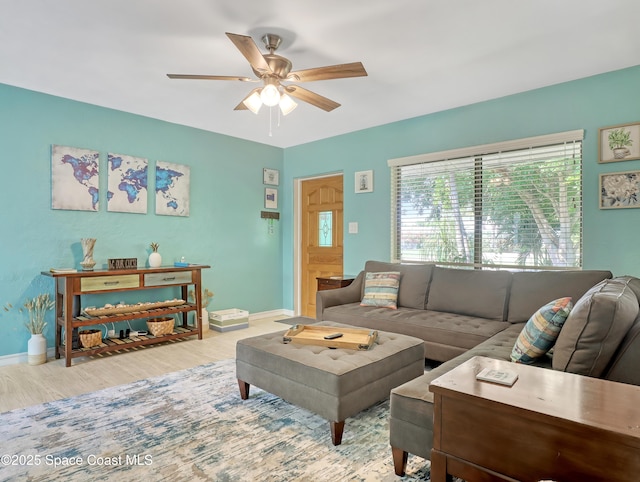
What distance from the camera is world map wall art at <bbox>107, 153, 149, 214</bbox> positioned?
3.95 metres

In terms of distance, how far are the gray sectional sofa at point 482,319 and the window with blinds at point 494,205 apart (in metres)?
0.35

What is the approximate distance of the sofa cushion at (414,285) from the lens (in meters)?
3.70

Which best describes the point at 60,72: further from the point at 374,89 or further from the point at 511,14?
the point at 511,14

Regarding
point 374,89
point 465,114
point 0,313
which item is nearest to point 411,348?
point 374,89

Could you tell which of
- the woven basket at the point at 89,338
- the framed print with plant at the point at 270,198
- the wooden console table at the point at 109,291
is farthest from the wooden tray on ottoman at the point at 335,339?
the framed print with plant at the point at 270,198

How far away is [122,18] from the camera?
2285 mm

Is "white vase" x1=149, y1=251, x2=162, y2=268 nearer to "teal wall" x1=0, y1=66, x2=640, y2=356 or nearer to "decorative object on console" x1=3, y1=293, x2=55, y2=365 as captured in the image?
"teal wall" x1=0, y1=66, x2=640, y2=356

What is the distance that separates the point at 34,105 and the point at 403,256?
4005mm

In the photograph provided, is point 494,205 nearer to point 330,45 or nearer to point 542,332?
point 542,332

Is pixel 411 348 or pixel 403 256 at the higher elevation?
pixel 403 256

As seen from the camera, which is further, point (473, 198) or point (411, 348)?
point (473, 198)

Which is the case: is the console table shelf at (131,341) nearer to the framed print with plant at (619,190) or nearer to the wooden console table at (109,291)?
the wooden console table at (109,291)

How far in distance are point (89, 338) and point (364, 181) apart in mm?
3385

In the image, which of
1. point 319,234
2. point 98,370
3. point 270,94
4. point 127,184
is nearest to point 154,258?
point 127,184
